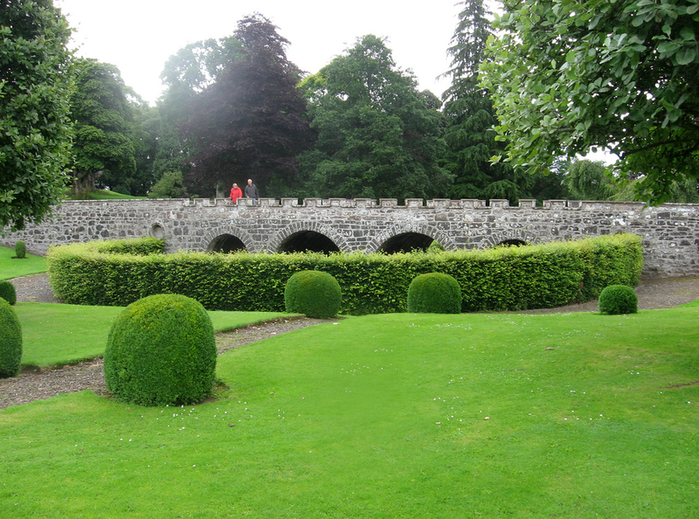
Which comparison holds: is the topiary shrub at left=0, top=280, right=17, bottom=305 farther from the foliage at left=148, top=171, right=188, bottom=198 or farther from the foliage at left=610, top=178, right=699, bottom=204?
the foliage at left=610, top=178, right=699, bottom=204

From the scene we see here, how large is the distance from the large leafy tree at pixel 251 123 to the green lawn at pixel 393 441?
26.9 metres

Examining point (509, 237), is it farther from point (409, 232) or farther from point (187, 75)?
point (187, 75)

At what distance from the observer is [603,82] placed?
19.7ft

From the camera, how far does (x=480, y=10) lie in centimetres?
3731

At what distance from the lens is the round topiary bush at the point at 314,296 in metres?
13.9

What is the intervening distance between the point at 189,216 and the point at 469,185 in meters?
19.6

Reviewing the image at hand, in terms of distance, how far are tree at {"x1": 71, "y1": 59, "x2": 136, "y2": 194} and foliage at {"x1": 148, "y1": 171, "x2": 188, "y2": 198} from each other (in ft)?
8.55

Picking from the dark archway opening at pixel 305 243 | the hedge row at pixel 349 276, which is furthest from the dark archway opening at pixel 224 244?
the hedge row at pixel 349 276

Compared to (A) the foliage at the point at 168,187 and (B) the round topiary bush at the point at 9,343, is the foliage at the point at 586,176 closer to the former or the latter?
(A) the foliage at the point at 168,187

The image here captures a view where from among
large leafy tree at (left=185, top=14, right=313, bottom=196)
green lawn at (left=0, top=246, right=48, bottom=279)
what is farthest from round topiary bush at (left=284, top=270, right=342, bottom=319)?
large leafy tree at (left=185, top=14, right=313, bottom=196)

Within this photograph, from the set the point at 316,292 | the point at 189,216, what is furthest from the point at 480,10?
the point at 316,292

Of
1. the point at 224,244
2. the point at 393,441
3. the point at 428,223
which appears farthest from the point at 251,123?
the point at 393,441

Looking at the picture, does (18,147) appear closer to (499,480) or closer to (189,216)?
(499,480)

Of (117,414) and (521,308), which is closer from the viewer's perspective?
(117,414)
